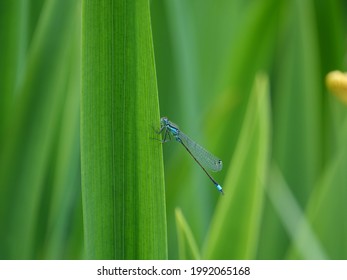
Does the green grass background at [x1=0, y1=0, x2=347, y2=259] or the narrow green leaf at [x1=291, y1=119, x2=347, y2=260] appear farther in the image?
the narrow green leaf at [x1=291, y1=119, x2=347, y2=260]

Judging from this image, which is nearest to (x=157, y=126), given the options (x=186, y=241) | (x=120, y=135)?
(x=120, y=135)

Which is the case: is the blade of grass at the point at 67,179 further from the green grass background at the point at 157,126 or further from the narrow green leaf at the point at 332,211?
the narrow green leaf at the point at 332,211

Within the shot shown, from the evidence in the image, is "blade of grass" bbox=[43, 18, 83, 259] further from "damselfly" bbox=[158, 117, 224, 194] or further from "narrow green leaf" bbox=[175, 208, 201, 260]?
"narrow green leaf" bbox=[175, 208, 201, 260]

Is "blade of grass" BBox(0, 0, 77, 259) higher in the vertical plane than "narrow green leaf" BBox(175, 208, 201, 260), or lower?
higher

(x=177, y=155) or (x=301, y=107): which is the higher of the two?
(x=301, y=107)

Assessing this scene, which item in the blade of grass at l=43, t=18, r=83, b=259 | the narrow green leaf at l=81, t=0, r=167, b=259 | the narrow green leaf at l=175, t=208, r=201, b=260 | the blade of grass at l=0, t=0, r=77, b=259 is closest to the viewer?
the narrow green leaf at l=81, t=0, r=167, b=259

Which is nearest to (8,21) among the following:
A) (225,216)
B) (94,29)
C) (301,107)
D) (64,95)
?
(64,95)

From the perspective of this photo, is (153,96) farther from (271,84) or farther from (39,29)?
(271,84)

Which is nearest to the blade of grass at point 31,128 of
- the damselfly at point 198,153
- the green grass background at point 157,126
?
the green grass background at point 157,126

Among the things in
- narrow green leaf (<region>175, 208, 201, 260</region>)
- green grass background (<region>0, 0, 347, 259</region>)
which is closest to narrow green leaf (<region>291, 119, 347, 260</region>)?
green grass background (<region>0, 0, 347, 259</region>)
